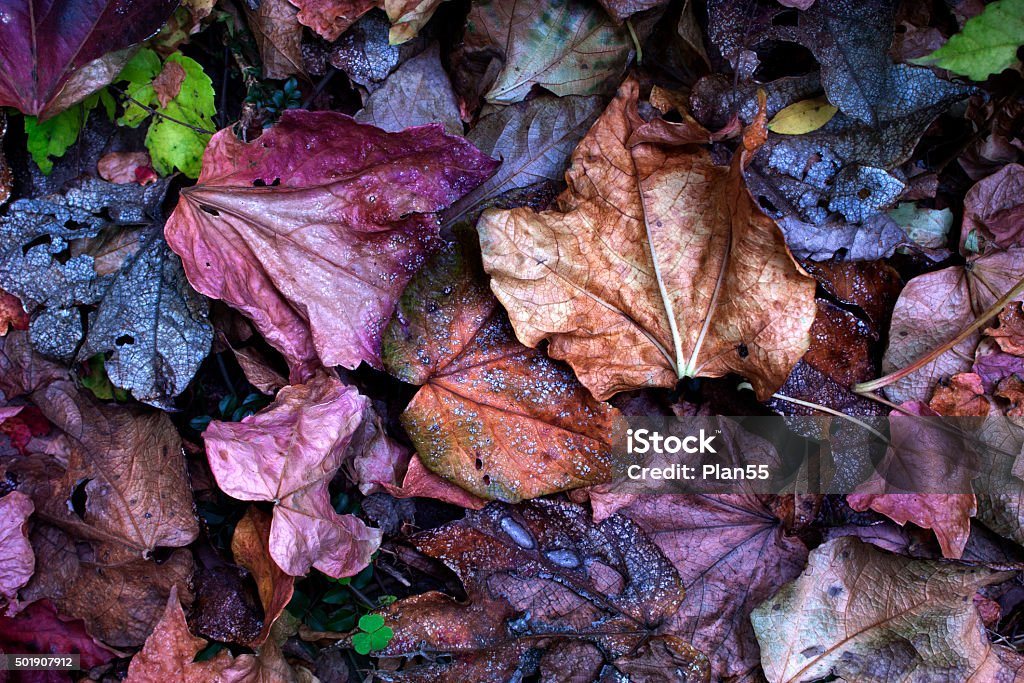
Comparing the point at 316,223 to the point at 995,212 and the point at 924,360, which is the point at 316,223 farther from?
the point at 995,212

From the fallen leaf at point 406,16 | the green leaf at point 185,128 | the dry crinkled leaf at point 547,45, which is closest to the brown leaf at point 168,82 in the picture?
the green leaf at point 185,128

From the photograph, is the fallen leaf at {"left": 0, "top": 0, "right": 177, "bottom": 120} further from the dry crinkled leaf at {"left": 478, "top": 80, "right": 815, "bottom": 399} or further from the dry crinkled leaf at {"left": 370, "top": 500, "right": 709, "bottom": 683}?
the dry crinkled leaf at {"left": 370, "top": 500, "right": 709, "bottom": 683}

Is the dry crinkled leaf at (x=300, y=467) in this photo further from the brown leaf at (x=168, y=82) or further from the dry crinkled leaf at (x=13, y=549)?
the brown leaf at (x=168, y=82)

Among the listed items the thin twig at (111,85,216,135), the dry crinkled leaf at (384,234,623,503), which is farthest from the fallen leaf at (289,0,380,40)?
the dry crinkled leaf at (384,234,623,503)

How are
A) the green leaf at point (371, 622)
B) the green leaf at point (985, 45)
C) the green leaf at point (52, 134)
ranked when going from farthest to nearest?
the green leaf at point (52, 134) < the green leaf at point (371, 622) < the green leaf at point (985, 45)

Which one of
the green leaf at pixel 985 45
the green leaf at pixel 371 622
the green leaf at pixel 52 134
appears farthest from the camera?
the green leaf at pixel 52 134

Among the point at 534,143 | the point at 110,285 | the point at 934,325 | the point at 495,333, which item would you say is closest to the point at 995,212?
the point at 934,325

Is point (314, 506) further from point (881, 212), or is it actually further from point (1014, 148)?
point (1014, 148)
